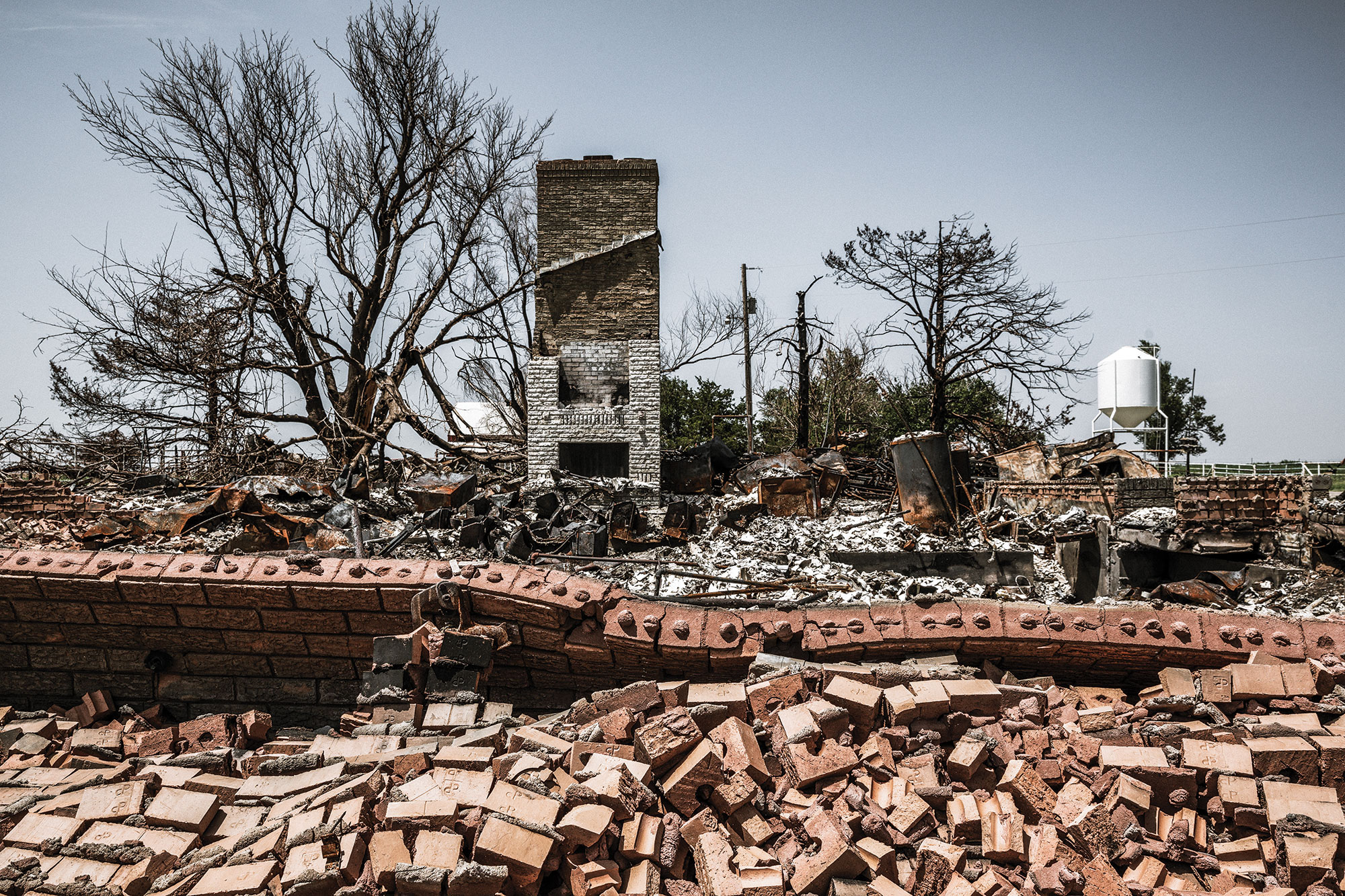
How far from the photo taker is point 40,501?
1040 centimetres

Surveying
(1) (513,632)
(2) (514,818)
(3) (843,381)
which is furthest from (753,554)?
(3) (843,381)

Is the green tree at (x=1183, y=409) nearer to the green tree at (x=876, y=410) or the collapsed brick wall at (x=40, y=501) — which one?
the green tree at (x=876, y=410)

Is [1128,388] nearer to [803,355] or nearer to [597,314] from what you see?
[803,355]

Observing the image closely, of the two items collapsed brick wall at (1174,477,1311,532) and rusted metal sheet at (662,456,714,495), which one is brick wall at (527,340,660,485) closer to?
rusted metal sheet at (662,456,714,495)

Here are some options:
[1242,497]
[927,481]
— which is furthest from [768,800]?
[1242,497]

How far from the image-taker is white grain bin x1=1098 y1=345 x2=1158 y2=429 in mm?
22234

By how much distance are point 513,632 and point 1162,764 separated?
319 cm

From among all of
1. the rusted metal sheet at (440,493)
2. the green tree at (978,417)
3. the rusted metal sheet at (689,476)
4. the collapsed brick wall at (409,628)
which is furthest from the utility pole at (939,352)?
the collapsed brick wall at (409,628)

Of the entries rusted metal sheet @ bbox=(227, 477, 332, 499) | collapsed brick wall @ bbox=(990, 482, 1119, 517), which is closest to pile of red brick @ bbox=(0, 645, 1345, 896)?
rusted metal sheet @ bbox=(227, 477, 332, 499)

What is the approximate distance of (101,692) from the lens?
4.69m

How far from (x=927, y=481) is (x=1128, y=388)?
50.7 feet

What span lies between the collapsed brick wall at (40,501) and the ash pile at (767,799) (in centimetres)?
779

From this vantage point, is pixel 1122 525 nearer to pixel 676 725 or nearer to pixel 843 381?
pixel 676 725

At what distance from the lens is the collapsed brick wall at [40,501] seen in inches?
399
